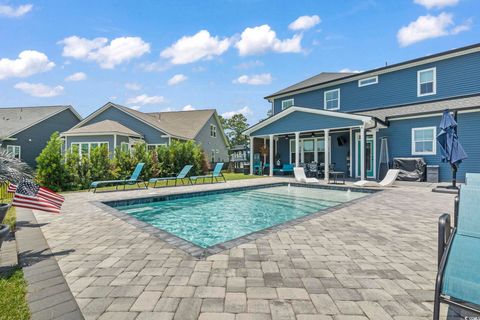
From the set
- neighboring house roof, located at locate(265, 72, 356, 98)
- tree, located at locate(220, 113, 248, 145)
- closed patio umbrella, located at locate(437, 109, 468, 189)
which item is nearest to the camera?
closed patio umbrella, located at locate(437, 109, 468, 189)

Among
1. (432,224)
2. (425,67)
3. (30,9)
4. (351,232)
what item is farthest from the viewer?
(425,67)

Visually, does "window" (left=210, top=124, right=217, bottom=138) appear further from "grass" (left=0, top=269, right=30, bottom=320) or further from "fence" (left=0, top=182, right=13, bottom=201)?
"grass" (left=0, top=269, right=30, bottom=320)

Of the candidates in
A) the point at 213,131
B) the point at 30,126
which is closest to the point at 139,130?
the point at 213,131

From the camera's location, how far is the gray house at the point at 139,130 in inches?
798

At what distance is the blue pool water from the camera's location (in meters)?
6.11

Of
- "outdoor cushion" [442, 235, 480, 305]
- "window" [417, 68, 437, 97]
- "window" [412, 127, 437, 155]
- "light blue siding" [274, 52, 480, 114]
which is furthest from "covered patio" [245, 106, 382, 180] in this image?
"outdoor cushion" [442, 235, 480, 305]

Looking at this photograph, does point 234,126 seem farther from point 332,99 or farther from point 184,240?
point 184,240

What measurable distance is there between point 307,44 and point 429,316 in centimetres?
1725

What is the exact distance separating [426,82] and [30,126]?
33.0 meters

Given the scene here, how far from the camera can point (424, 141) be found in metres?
12.9

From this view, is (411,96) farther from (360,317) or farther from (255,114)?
(255,114)

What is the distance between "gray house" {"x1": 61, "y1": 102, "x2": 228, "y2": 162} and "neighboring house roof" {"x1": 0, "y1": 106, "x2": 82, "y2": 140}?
6.22 meters

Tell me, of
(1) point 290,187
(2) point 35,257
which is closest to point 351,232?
(2) point 35,257

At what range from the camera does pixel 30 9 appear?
9.18 meters
